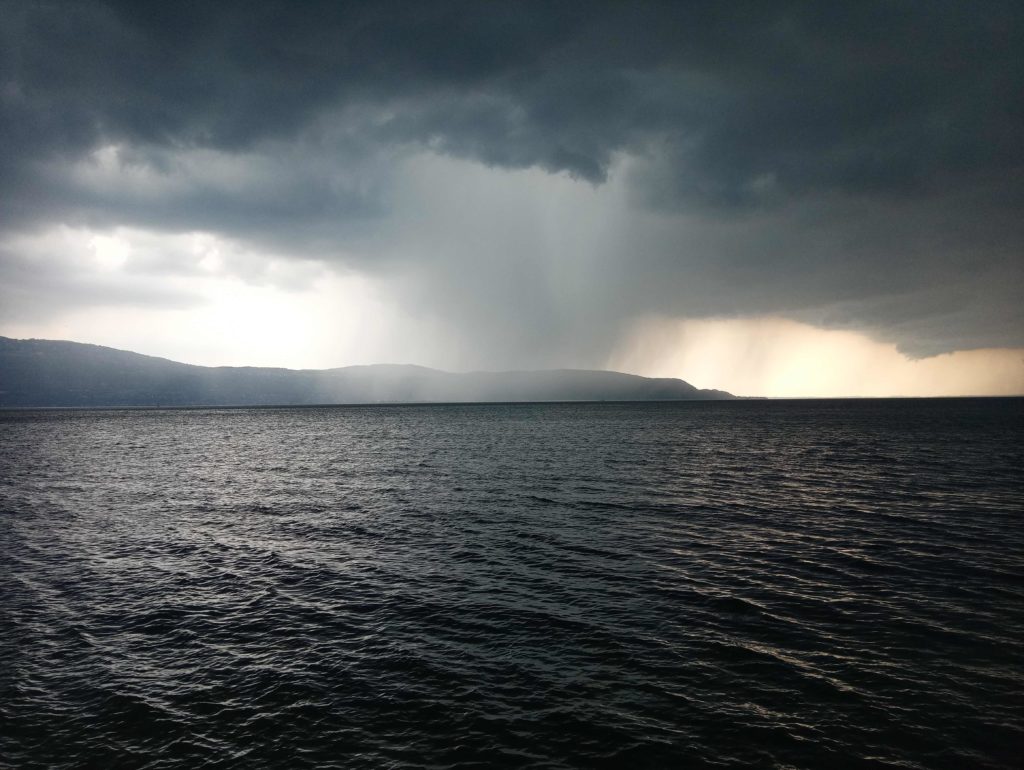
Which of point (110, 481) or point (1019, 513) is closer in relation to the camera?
point (1019, 513)

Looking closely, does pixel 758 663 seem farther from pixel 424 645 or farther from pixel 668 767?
pixel 424 645

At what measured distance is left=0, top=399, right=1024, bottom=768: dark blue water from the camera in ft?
50.0

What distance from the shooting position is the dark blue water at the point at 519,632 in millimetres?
15250

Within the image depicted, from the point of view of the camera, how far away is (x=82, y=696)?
1783 cm

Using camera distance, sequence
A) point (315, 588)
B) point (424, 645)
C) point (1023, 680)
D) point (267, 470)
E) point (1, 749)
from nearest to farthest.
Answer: point (1, 749)
point (1023, 680)
point (424, 645)
point (315, 588)
point (267, 470)

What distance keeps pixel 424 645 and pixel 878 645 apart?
16957mm

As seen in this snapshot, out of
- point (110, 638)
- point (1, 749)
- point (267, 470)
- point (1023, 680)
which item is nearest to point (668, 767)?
point (1023, 680)

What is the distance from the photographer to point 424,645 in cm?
2100

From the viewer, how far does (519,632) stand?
22047 mm

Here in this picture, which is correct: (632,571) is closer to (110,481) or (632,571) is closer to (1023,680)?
→ (1023,680)

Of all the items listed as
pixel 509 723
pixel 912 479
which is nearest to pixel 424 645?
pixel 509 723

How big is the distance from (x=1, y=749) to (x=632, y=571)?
25.0 meters

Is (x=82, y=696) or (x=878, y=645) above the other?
(x=878, y=645)

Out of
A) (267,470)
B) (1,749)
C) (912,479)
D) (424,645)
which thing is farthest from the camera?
(267,470)
